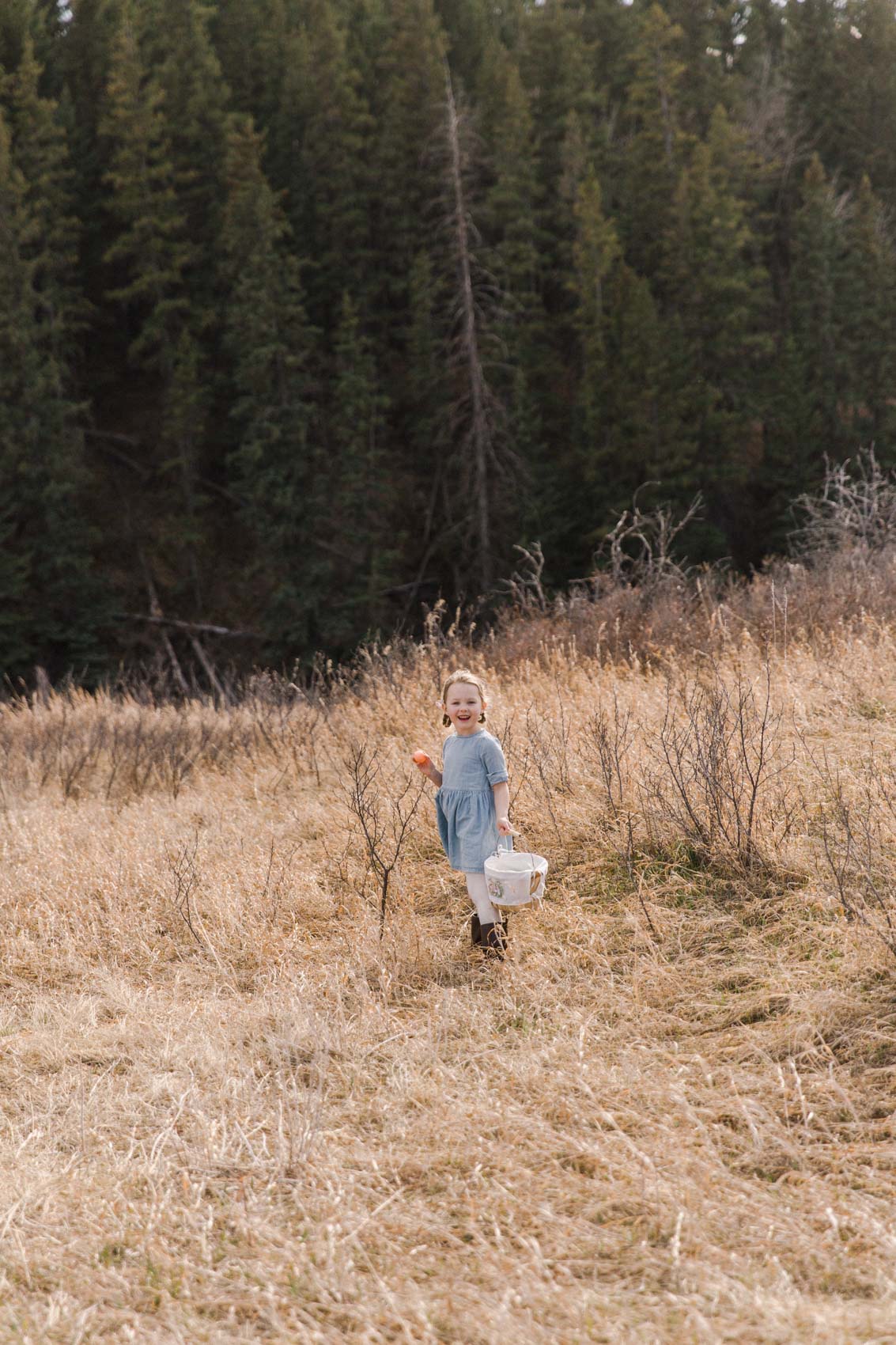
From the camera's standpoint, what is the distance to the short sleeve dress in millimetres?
4461

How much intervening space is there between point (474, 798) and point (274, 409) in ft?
74.2

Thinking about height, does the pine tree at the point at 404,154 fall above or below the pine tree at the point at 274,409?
above

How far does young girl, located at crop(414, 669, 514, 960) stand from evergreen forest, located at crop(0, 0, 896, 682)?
18828mm

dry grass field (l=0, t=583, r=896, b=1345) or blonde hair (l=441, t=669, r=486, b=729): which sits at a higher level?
blonde hair (l=441, t=669, r=486, b=729)

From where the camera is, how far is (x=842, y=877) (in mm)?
4273

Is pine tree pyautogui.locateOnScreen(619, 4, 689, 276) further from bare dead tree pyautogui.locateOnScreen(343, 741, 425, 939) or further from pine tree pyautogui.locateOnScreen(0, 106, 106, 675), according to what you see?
bare dead tree pyautogui.locateOnScreen(343, 741, 425, 939)

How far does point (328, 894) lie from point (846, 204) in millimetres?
33454

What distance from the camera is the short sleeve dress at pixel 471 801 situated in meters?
4.46

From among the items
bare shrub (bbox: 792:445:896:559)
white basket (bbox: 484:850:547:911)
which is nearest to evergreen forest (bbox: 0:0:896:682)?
bare shrub (bbox: 792:445:896:559)

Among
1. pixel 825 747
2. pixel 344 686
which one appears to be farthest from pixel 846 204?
pixel 825 747

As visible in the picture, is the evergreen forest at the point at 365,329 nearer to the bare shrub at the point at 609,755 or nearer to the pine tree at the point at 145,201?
the pine tree at the point at 145,201

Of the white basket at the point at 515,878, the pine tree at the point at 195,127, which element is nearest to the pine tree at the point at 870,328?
the pine tree at the point at 195,127

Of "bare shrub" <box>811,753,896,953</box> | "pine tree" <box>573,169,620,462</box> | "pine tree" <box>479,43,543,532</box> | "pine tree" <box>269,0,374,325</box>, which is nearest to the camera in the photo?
"bare shrub" <box>811,753,896,953</box>

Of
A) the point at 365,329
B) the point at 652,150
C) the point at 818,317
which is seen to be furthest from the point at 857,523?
the point at 652,150
